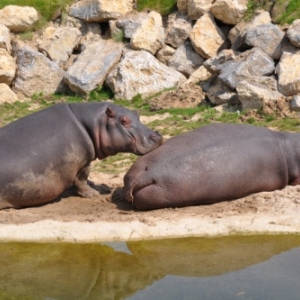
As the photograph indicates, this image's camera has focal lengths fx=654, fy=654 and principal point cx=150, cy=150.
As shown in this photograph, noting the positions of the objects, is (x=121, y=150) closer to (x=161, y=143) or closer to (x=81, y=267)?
(x=161, y=143)

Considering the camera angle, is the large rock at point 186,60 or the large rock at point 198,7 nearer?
the large rock at point 186,60

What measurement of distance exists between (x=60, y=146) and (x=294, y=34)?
807 centimetres

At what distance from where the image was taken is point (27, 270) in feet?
19.7

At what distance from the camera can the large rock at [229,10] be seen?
1617 centimetres

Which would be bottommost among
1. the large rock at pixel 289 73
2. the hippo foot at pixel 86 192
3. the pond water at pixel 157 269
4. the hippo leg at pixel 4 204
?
the large rock at pixel 289 73

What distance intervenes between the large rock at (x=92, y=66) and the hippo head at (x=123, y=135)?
802cm

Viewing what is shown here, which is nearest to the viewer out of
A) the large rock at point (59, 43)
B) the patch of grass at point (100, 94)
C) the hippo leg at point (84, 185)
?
the hippo leg at point (84, 185)

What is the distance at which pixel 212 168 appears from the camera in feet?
24.7

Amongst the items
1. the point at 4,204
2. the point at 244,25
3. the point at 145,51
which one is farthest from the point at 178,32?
the point at 4,204

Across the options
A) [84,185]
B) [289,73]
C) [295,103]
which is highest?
[84,185]

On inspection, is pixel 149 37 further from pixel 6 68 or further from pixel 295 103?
pixel 295 103

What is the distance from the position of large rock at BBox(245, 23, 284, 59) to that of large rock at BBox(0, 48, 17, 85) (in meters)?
5.89

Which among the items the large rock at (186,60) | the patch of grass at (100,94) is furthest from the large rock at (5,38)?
the large rock at (186,60)

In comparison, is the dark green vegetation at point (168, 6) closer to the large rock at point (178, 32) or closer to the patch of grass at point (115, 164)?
the large rock at point (178, 32)
